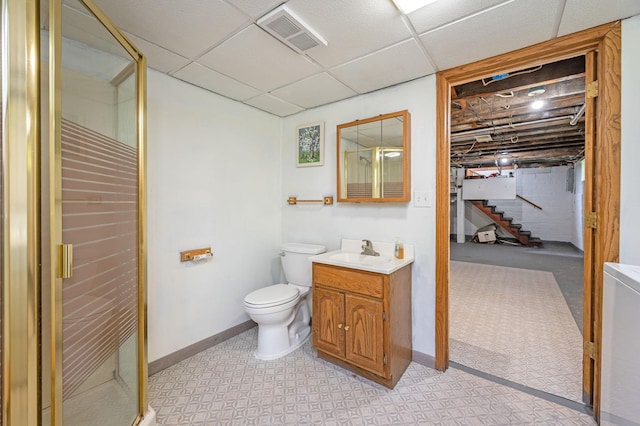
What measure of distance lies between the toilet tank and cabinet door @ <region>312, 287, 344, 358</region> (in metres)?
0.39

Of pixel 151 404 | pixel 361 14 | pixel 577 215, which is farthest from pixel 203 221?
pixel 577 215

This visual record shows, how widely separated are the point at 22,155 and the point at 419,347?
2.50 meters

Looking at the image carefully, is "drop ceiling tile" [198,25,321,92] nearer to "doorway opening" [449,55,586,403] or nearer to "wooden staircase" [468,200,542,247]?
"doorway opening" [449,55,586,403]

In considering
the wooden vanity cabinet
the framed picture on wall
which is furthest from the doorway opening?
the framed picture on wall

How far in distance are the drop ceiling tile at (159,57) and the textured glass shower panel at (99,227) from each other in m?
0.37

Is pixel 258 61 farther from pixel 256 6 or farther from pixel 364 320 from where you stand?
pixel 364 320

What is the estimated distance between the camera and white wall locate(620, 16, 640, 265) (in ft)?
4.67

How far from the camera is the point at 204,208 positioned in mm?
2311

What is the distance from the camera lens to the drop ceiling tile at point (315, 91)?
2164 millimetres

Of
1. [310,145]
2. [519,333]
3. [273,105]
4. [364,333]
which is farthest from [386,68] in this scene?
[519,333]

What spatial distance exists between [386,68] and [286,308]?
201 centimetres

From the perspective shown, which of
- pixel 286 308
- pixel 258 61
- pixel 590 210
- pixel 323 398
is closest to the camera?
pixel 590 210

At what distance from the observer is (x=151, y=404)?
5.44 feet

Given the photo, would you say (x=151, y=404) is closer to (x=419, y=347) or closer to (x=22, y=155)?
(x=22, y=155)
